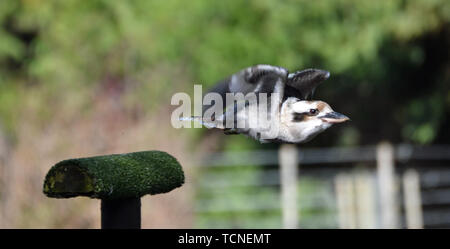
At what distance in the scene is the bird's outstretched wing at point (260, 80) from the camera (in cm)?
300

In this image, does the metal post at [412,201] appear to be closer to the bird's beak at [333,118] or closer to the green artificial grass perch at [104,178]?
the bird's beak at [333,118]

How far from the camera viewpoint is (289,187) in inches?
402

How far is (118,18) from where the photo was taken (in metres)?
10.5

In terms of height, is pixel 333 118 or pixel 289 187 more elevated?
pixel 289 187

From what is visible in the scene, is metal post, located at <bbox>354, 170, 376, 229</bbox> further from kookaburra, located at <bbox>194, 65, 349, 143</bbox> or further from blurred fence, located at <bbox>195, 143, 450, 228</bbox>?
kookaburra, located at <bbox>194, 65, 349, 143</bbox>

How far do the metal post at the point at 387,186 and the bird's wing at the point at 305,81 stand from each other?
720cm

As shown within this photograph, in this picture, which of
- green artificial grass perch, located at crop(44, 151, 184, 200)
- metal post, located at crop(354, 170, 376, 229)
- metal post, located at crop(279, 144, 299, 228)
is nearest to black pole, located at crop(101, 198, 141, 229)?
green artificial grass perch, located at crop(44, 151, 184, 200)

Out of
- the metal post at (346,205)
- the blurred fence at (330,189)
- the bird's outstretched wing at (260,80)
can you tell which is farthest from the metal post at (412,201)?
the bird's outstretched wing at (260,80)

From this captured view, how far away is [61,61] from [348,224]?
4058mm

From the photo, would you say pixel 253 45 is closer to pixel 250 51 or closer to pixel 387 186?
pixel 250 51

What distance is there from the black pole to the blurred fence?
6.96 metres

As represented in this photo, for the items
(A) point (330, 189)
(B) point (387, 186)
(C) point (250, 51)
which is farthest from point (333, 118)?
(A) point (330, 189)

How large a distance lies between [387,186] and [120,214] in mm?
8008
